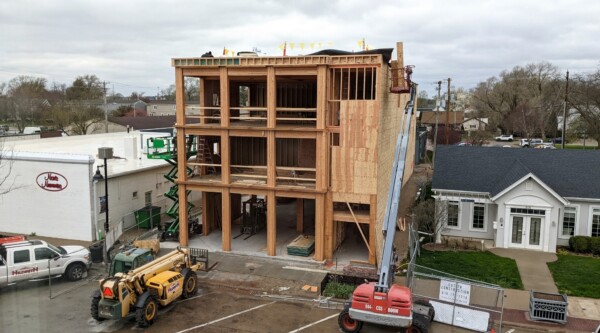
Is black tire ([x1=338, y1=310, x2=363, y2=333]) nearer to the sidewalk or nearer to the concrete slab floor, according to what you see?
the sidewalk

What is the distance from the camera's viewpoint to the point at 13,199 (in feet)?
85.6

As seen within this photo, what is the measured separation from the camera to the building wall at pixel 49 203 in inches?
974

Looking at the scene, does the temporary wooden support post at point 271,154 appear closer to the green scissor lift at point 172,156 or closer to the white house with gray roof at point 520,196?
the green scissor lift at point 172,156

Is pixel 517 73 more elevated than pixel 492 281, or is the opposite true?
pixel 517 73

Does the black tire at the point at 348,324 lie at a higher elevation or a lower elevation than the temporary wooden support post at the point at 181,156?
lower

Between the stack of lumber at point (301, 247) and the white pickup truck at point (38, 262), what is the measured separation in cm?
870

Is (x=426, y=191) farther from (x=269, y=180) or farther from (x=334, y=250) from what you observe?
(x=269, y=180)

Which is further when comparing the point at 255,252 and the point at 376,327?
the point at 255,252

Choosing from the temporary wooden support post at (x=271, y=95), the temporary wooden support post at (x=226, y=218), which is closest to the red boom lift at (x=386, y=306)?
the temporary wooden support post at (x=271, y=95)

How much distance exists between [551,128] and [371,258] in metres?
68.5

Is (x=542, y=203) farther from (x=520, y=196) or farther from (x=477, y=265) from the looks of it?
(x=477, y=265)

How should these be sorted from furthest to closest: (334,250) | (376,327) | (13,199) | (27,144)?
1. (27,144)
2. (13,199)
3. (334,250)
4. (376,327)

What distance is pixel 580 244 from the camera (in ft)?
78.9

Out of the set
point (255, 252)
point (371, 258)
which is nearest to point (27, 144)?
point (255, 252)
